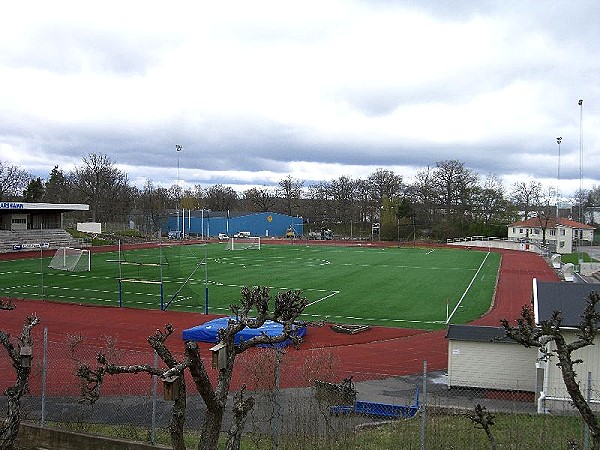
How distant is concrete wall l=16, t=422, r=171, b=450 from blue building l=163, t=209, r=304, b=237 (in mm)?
82679

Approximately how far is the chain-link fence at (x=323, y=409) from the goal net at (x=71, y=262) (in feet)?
90.7

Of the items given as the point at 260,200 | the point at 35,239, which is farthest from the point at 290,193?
the point at 35,239

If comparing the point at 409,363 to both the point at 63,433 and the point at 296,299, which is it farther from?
the point at 296,299

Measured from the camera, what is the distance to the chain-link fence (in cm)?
1191

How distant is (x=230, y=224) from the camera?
103000mm

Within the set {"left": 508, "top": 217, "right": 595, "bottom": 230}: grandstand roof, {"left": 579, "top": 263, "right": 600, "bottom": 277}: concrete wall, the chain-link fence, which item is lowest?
the chain-link fence

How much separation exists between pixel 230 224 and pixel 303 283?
206ft

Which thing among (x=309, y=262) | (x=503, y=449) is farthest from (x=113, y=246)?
(x=503, y=449)

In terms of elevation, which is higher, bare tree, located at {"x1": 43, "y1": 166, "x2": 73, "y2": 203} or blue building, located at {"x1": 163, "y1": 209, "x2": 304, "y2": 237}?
bare tree, located at {"x1": 43, "y1": 166, "x2": 73, "y2": 203}

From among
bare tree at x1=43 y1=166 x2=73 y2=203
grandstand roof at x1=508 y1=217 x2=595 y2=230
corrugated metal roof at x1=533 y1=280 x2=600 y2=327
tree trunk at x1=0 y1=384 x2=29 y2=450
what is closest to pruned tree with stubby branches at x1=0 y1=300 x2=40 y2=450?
tree trunk at x1=0 y1=384 x2=29 y2=450

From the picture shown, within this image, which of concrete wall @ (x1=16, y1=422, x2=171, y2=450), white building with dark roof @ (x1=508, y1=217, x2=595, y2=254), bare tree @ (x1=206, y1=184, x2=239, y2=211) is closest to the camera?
concrete wall @ (x1=16, y1=422, x2=171, y2=450)

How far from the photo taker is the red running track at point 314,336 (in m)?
20.1

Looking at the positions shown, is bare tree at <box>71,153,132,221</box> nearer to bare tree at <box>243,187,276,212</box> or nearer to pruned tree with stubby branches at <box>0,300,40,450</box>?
bare tree at <box>243,187,276,212</box>

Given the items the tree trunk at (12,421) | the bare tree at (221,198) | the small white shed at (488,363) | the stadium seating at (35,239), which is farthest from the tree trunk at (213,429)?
the bare tree at (221,198)
